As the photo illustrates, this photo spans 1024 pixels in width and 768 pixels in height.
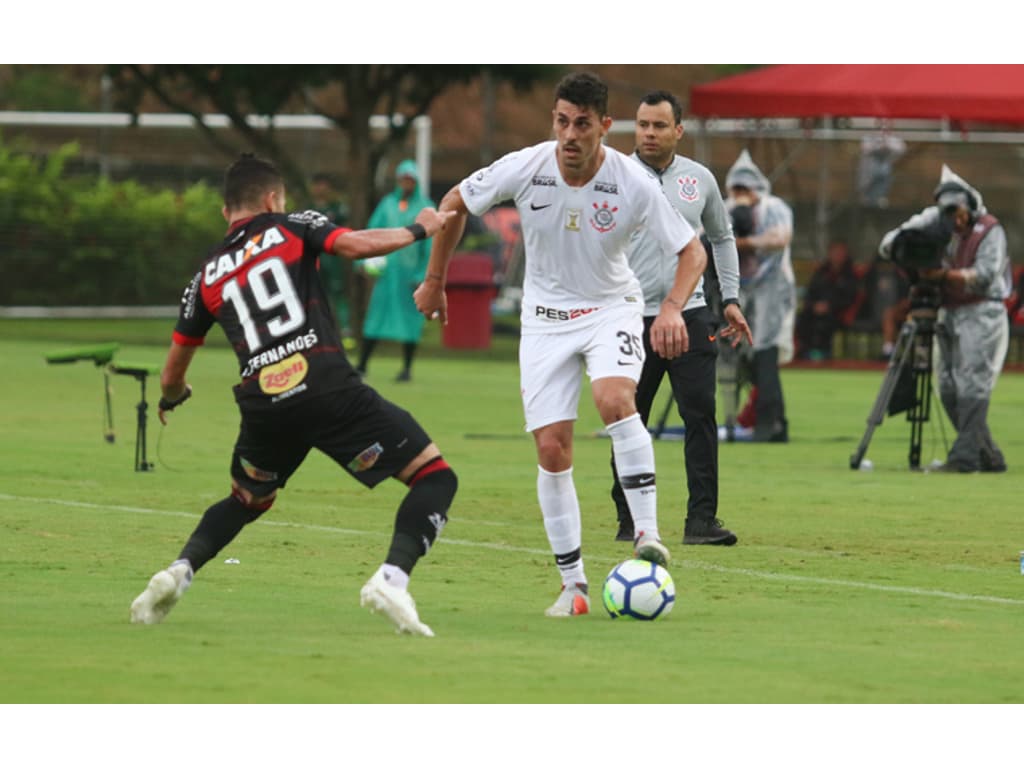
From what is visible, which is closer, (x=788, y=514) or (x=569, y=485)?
(x=569, y=485)

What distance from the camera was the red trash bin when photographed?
31.3 meters

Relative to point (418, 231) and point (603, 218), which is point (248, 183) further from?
point (603, 218)

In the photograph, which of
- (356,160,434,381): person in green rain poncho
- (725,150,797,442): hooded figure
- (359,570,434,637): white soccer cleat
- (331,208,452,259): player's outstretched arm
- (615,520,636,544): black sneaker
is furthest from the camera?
(356,160,434,381): person in green rain poncho

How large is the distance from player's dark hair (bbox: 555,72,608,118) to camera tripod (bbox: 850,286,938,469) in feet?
24.5

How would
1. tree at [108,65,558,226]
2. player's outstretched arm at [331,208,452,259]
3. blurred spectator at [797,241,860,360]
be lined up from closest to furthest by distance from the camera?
1. player's outstretched arm at [331,208,452,259]
2. blurred spectator at [797,241,860,360]
3. tree at [108,65,558,226]

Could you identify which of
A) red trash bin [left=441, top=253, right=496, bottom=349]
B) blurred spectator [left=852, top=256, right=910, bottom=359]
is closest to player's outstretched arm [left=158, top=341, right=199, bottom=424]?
blurred spectator [left=852, top=256, right=910, bottom=359]

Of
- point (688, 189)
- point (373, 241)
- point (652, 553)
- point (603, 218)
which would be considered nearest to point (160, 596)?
point (373, 241)

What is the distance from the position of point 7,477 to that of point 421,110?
59.4 ft

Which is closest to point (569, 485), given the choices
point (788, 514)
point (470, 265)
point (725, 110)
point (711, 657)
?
point (711, 657)

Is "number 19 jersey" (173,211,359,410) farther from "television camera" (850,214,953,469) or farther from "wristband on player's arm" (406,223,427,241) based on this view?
"television camera" (850,214,953,469)

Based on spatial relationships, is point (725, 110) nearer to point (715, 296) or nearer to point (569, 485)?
point (715, 296)

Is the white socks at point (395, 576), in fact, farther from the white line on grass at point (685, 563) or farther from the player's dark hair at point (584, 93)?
the white line on grass at point (685, 563)

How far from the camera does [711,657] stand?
7.52 m

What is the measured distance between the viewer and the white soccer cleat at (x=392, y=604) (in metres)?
7.75
